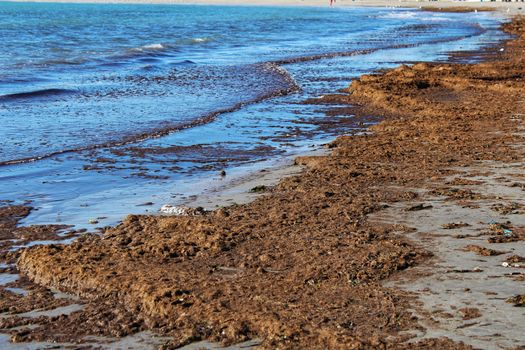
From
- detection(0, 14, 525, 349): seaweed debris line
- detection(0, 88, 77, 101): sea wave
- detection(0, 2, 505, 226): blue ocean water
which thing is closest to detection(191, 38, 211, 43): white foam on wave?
detection(0, 2, 505, 226): blue ocean water

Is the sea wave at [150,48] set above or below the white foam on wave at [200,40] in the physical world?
above

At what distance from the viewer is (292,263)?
583cm

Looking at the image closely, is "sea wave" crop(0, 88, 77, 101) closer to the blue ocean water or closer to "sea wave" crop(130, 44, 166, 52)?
the blue ocean water

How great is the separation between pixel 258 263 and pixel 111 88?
13.8m

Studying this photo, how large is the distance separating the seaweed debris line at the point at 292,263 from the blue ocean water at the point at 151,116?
44.7 inches

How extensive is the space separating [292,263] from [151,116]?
8735 mm

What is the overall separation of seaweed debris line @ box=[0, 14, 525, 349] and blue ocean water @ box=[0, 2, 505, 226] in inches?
44.7

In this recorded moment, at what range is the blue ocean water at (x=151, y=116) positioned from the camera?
8.82 m

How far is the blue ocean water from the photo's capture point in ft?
28.9

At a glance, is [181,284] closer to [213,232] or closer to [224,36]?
[213,232]

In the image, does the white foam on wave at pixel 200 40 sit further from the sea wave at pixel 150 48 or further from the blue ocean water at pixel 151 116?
the blue ocean water at pixel 151 116

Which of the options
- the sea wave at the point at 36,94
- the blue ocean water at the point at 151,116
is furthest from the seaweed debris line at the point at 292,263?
the sea wave at the point at 36,94

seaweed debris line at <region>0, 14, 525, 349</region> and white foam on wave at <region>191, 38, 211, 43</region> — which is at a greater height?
seaweed debris line at <region>0, 14, 525, 349</region>

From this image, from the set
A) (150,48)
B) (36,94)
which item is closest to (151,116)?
(36,94)
